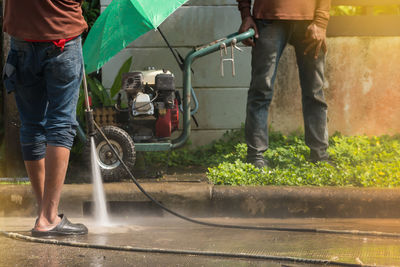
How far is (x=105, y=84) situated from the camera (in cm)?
696

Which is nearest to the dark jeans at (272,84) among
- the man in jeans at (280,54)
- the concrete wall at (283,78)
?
the man in jeans at (280,54)

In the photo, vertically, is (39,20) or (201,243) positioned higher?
(39,20)

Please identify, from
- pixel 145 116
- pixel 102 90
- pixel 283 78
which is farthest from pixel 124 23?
pixel 283 78

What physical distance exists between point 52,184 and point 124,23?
165cm

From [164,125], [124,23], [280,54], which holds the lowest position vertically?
[164,125]

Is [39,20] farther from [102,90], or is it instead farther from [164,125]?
[102,90]

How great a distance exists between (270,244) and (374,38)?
3.77 m

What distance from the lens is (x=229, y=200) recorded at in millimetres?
4969

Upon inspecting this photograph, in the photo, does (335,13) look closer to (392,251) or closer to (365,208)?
(365,208)

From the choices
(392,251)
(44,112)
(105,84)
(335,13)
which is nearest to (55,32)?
(44,112)

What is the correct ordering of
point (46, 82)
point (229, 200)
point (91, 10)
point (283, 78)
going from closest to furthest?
point (46, 82) → point (229, 200) → point (91, 10) → point (283, 78)

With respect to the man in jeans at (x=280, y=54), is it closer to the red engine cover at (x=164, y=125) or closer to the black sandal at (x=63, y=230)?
the red engine cover at (x=164, y=125)

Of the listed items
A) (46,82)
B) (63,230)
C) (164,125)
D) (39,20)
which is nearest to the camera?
(39,20)

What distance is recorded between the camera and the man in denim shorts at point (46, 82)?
4.09 meters
